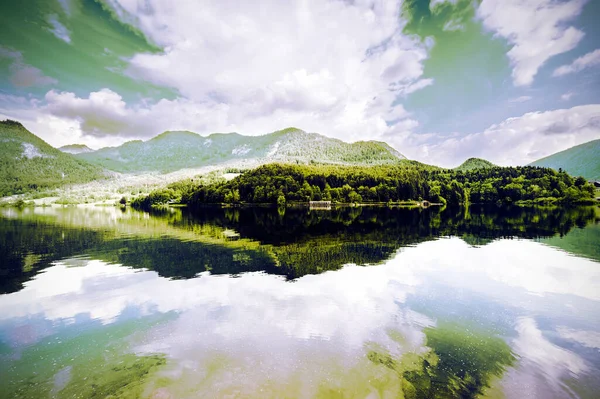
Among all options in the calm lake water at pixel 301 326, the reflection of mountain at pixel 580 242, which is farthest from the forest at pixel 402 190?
the calm lake water at pixel 301 326

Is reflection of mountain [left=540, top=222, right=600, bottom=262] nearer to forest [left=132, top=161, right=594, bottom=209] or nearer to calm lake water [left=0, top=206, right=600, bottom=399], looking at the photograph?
calm lake water [left=0, top=206, right=600, bottom=399]

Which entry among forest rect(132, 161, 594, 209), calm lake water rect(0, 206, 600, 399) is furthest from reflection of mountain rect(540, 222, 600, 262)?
forest rect(132, 161, 594, 209)

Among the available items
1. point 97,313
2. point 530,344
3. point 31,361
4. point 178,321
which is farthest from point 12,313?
point 530,344

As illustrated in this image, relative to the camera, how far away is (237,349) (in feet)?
41.8

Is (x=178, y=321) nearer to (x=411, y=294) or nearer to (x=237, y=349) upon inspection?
(x=237, y=349)

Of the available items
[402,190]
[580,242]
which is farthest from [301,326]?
[402,190]

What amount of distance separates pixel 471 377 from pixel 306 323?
24.2ft

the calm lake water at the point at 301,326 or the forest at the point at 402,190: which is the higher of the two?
the forest at the point at 402,190

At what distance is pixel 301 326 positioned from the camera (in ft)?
49.1

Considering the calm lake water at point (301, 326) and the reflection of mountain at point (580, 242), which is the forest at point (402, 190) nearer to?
the reflection of mountain at point (580, 242)

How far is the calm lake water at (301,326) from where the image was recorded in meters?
10.5

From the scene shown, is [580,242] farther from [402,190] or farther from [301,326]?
[402,190]

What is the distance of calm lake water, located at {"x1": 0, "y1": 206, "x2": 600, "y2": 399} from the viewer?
1052 cm

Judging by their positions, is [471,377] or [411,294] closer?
[471,377]
